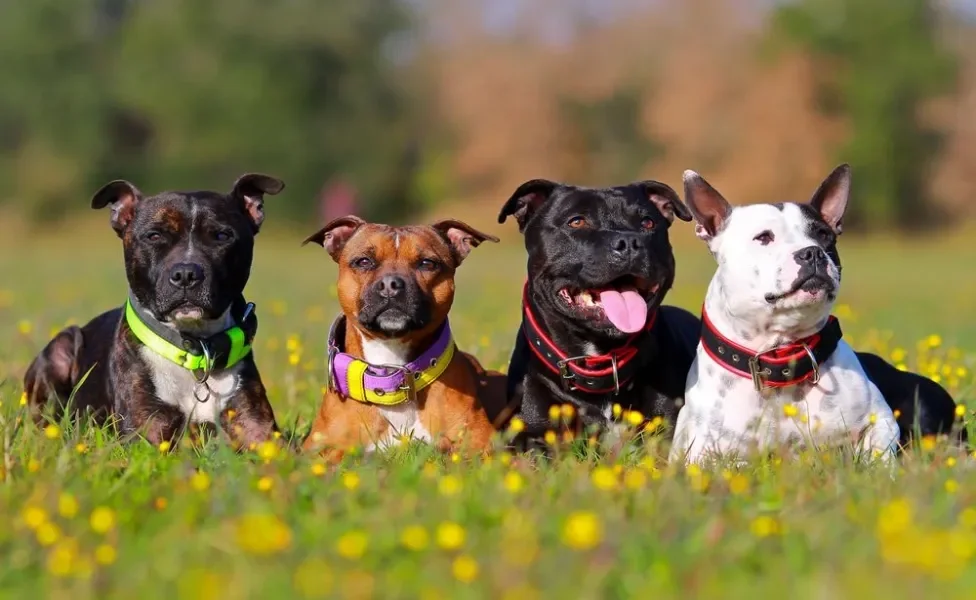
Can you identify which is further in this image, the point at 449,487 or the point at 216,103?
the point at 216,103

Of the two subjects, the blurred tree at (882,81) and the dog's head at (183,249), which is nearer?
the dog's head at (183,249)

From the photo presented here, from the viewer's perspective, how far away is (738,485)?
394cm

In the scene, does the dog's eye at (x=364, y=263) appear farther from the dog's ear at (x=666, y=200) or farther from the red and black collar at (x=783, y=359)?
the red and black collar at (x=783, y=359)

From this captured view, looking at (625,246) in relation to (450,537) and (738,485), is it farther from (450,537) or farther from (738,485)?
(450,537)

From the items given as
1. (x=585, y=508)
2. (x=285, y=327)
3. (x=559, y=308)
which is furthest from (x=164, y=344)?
(x=285, y=327)

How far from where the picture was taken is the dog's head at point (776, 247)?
4988mm

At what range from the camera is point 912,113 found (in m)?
39.7

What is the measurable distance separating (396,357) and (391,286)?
17.2 inches

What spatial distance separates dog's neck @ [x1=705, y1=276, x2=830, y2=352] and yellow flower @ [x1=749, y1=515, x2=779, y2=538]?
5.61ft

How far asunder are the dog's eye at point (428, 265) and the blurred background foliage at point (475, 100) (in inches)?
1210

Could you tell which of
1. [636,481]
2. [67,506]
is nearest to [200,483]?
[67,506]

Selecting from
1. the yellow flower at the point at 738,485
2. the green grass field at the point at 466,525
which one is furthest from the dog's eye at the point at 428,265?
the yellow flower at the point at 738,485

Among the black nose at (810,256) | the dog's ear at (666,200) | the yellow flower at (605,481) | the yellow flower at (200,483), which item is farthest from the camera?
the dog's ear at (666,200)

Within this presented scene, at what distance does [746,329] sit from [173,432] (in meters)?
→ 2.80
